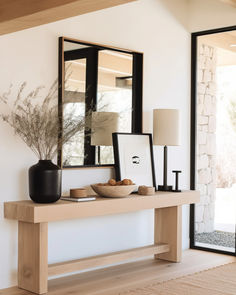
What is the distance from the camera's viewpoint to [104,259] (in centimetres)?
484

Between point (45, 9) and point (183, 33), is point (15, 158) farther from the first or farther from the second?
point (183, 33)

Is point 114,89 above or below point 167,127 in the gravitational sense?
above

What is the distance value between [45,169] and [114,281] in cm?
126

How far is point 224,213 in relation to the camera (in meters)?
5.93

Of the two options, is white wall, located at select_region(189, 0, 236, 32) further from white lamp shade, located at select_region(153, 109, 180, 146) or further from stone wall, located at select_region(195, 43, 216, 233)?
white lamp shade, located at select_region(153, 109, 180, 146)

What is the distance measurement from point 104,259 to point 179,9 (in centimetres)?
305

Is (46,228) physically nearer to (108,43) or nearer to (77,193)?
(77,193)

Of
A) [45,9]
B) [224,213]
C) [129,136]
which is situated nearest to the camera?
[45,9]

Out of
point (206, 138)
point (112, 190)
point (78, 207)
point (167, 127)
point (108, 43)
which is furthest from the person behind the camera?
point (206, 138)

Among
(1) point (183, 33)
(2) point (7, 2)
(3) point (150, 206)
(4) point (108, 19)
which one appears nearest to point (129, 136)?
(3) point (150, 206)

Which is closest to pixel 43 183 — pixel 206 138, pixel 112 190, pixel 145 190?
pixel 112 190

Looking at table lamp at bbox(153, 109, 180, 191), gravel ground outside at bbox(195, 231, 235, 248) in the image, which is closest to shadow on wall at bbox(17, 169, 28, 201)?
table lamp at bbox(153, 109, 180, 191)

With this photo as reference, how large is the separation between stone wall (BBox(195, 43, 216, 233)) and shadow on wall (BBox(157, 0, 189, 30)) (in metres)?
0.36

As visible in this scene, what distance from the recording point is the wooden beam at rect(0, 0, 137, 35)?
2598 millimetres
